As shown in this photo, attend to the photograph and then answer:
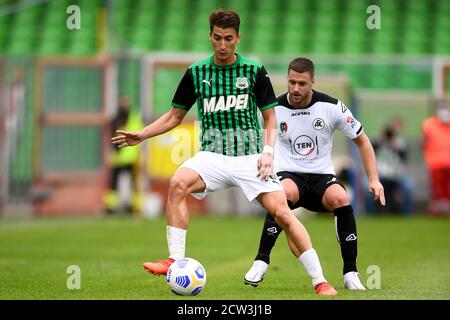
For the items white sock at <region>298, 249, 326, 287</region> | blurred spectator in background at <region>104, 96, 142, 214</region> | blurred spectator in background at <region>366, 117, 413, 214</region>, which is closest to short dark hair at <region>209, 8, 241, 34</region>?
white sock at <region>298, 249, 326, 287</region>

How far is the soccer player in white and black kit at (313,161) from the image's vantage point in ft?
29.8

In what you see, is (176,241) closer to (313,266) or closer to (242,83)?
(313,266)

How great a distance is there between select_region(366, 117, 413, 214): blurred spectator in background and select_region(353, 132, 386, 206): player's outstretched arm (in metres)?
12.9

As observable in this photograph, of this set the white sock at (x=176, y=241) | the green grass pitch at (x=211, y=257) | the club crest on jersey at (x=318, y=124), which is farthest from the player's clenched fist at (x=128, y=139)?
the club crest on jersey at (x=318, y=124)

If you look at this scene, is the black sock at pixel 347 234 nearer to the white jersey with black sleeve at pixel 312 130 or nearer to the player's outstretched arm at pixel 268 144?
the white jersey with black sleeve at pixel 312 130

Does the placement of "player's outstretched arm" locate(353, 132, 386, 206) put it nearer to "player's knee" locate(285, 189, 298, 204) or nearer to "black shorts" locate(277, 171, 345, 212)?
"black shorts" locate(277, 171, 345, 212)

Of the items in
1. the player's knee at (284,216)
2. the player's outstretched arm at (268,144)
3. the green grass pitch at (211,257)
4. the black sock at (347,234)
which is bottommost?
the green grass pitch at (211,257)

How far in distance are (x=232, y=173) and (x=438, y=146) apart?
44.8 feet

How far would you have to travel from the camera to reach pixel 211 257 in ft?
42.3

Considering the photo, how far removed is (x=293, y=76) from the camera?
891cm

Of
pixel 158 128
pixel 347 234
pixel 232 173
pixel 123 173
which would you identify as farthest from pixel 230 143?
pixel 123 173
